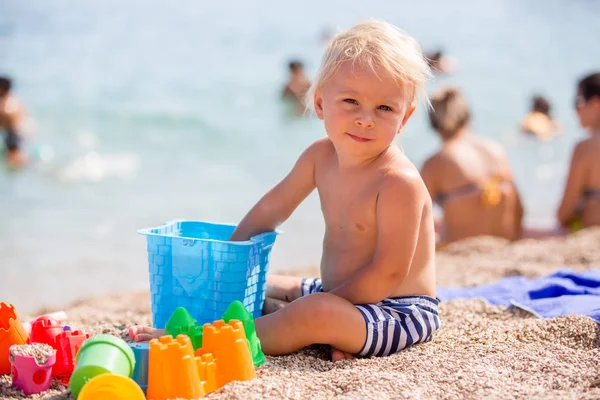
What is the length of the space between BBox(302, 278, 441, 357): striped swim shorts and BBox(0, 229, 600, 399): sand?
50 millimetres

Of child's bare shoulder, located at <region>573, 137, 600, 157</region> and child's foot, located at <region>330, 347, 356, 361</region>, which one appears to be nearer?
child's foot, located at <region>330, 347, 356, 361</region>

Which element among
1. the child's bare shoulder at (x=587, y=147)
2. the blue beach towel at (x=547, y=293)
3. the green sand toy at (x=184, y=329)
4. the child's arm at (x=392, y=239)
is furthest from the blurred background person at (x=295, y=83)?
the green sand toy at (x=184, y=329)

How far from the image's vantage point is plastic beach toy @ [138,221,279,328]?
2.68 m

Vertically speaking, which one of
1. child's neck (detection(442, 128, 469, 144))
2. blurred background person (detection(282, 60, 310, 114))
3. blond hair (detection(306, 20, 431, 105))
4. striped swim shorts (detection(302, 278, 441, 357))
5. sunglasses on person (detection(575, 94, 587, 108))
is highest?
blurred background person (detection(282, 60, 310, 114))

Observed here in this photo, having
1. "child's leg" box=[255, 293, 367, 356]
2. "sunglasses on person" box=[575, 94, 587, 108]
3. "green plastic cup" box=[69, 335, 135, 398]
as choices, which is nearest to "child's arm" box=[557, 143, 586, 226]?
"sunglasses on person" box=[575, 94, 587, 108]

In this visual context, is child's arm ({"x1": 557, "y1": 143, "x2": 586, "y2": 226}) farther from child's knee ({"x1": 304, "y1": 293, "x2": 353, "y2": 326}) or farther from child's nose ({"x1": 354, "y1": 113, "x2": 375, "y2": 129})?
child's knee ({"x1": 304, "y1": 293, "x2": 353, "y2": 326})

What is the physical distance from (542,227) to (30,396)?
199 inches

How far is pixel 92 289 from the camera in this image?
5.25 m

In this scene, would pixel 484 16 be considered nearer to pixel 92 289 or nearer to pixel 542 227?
pixel 542 227

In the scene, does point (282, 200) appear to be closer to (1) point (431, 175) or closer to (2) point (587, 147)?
(1) point (431, 175)

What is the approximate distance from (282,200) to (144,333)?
0.82 meters

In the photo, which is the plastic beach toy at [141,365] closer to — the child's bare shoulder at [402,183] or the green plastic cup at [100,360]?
the green plastic cup at [100,360]

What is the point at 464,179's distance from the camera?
18.0 feet

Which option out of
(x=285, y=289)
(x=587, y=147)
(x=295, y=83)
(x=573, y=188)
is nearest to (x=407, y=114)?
(x=285, y=289)
